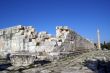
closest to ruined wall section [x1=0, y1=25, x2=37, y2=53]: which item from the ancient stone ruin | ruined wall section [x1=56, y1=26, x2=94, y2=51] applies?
the ancient stone ruin

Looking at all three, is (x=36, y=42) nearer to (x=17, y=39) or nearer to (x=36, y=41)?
(x=36, y=41)

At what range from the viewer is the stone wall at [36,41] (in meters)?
15.3

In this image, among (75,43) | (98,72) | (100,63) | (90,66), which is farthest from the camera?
(75,43)

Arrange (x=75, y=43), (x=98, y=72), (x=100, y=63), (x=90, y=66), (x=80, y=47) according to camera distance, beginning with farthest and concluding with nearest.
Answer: (x=80, y=47), (x=75, y=43), (x=100, y=63), (x=90, y=66), (x=98, y=72)

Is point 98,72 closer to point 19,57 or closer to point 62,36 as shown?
point 19,57

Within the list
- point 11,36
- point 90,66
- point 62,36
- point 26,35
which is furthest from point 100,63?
point 11,36

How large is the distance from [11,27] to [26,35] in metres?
1.67

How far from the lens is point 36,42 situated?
52.7 feet

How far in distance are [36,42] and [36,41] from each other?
0.16m

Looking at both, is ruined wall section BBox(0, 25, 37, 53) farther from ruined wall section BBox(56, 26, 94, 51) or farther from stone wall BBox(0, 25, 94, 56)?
ruined wall section BBox(56, 26, 94, 51)

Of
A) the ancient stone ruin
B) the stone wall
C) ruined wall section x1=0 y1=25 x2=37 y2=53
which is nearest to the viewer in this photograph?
the ancient stone ruin

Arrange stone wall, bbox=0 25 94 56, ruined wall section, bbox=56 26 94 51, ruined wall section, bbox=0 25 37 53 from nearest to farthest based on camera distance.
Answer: stone wall, bbox=0 25 94 56 → ruined wall section, bbox=56 26 94 51 → ruined wall section, bbox=0 25 37 53

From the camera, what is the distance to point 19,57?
12.0m

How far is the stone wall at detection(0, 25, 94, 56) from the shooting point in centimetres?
1531
